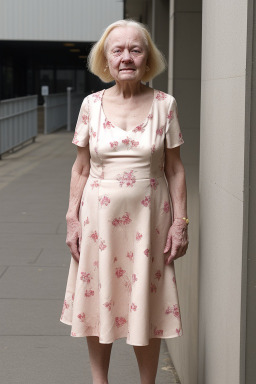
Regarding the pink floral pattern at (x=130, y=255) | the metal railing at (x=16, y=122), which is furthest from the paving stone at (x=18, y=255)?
the metal railing at (x=16, y=122)

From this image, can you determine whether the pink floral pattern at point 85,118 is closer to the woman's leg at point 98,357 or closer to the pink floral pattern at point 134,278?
the pink floral pattern at point 134,278

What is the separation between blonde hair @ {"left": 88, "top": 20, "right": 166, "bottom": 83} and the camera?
3.60 meters

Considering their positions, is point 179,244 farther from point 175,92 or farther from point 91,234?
point 175,92

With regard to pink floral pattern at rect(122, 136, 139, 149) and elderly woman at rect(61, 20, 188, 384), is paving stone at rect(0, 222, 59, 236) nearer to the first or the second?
elderly woman at rect(61, 20, 188, 384)

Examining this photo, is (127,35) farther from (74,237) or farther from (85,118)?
(74,237)

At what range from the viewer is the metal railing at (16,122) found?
19234 millimetres

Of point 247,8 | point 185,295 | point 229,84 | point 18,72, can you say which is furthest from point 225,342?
point 18,72

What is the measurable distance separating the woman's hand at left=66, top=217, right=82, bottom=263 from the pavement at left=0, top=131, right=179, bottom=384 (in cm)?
134

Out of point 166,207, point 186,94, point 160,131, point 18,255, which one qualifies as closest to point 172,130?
point 160,131

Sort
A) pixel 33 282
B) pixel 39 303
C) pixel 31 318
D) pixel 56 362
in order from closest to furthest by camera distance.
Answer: pixel 56 362, pixel 31 318, pixel 39 303, pixel 33 282

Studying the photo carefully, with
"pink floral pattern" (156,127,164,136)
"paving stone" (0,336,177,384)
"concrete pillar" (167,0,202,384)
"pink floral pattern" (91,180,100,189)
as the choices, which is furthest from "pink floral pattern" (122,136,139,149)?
"paving stone" (0,336,177,384)

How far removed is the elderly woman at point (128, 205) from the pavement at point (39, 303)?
131cm

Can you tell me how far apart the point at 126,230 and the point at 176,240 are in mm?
206

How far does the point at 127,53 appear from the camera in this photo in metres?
3.55
